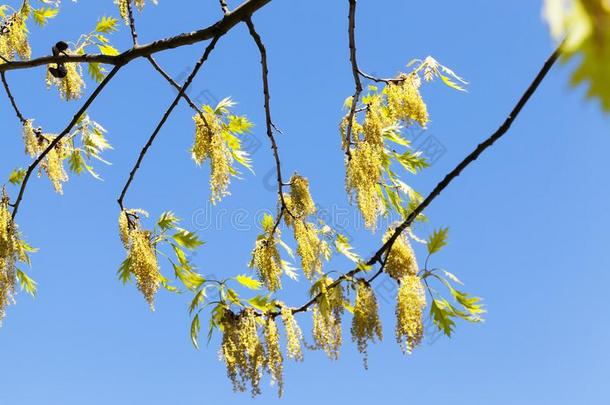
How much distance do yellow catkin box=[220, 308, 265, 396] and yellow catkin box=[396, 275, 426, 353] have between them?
0.55 m

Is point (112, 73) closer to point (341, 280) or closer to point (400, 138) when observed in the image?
point (341, 280)

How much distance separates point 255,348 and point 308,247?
557mm

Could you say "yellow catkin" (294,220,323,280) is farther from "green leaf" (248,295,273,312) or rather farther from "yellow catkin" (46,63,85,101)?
"yellow catkin" (46,63,85,101)

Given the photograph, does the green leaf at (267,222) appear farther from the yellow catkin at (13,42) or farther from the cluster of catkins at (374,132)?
the yellow catkin at (13,42)

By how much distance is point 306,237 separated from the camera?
9.39ft

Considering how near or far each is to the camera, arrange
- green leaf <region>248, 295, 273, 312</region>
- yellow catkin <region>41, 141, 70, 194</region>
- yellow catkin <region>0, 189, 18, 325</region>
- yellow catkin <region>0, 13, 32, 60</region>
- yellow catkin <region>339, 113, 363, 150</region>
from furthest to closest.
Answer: yellow catkin <region>0, 13, 32, 60</region>, yellow catkin <region>41, 141, 70, 194</region>, yellow catkin <region>0, 189, 18, 325</region>, yellow catkin <region>339, 113, 363, 150</region>, green leaf <region>248, 295, 273, 312</region>

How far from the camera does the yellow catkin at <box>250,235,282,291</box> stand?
286cm

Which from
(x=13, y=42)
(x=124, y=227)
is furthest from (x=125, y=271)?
(x=13, y=42)

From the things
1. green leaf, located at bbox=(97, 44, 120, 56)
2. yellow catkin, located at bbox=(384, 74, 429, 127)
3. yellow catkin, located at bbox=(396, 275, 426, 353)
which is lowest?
yellow catkin, located at bbox=(396, 275, 426, 353)

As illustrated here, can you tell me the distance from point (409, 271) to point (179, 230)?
117 cm

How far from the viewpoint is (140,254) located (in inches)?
109

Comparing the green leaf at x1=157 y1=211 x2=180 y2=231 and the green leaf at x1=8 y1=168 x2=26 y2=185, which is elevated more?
the green leaf at x1=8 y1=168 x2=26 y2=185

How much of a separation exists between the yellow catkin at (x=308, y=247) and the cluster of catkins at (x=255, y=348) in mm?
341

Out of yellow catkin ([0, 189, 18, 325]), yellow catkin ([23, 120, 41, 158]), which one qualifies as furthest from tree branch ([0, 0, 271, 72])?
yellow catkin ([23, 120, 41, 158])
